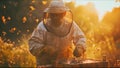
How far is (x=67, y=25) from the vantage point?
859 centimetres

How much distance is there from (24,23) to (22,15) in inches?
12.3

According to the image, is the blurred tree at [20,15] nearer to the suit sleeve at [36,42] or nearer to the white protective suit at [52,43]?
the white protective suit at [52,43]

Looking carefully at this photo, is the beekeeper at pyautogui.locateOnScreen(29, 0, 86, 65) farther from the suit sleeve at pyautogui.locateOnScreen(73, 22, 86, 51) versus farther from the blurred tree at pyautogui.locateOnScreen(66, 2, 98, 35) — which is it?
the blurred tree at pyautogui.locateOnScreen(66, 2, 98, 35)

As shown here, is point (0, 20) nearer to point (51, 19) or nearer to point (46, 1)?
point (46, 1)

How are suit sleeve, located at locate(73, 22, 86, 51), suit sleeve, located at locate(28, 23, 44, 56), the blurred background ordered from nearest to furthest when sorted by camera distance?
suit sleeve, located at locate(28, 23, 44, 56) < suit sleeve, located at locate(73, 22, 86, 51) < the blurred background

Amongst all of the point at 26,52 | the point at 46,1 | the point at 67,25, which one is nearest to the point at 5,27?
the point at 46,1

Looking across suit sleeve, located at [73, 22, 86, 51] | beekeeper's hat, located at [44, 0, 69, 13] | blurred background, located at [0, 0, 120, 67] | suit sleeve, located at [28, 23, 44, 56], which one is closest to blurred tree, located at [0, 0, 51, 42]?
blurred background, located at [0, 0, 120, 67]

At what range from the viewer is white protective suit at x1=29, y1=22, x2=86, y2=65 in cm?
811

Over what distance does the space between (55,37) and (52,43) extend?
0.13 metres

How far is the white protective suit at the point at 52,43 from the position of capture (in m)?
8.11

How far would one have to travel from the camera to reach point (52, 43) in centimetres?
850

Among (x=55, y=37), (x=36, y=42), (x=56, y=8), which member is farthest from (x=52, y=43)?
(x=56, y=8)

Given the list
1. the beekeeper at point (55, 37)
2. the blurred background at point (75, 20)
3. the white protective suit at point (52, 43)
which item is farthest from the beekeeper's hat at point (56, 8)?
the blurred background at point (75, 20)

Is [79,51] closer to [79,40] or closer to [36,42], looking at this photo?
[79,40]
